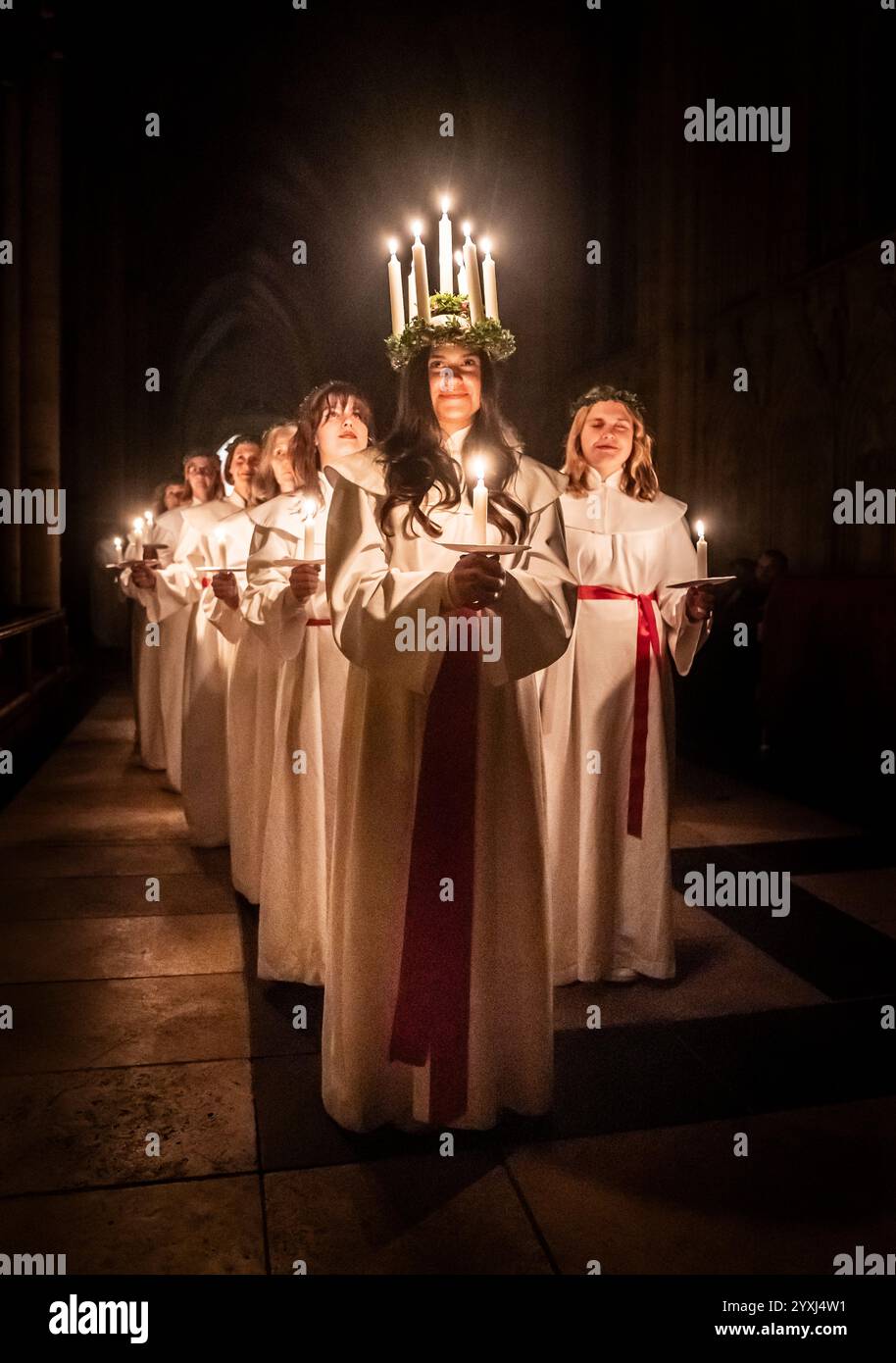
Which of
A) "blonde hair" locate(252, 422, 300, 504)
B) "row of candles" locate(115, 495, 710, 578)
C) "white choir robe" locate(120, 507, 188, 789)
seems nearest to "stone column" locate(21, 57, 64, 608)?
"row of candles" locate(115, 495, 710, 578)

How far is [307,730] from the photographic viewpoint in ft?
14.0

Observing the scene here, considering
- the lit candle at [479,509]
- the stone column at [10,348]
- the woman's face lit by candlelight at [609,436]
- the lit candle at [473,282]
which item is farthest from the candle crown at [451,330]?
the stone column at [10,348]

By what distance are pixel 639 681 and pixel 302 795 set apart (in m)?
1.34

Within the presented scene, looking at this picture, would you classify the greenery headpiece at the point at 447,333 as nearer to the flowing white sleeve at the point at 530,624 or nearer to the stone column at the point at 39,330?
the flowing white sleeve at the point at 530,624

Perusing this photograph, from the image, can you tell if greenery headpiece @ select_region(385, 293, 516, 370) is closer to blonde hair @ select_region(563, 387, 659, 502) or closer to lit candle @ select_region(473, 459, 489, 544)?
lit candle @ select_region(473, 459, 489, 544)

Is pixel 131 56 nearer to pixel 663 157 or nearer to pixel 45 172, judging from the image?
pixel 45 172

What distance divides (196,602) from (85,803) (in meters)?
1.65

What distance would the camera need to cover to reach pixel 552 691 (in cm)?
430

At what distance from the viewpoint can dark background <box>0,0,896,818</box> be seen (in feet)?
35.7

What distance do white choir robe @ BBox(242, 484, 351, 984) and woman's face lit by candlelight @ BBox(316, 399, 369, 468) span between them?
0.20 meters

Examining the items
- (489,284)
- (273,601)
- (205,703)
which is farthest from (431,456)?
(205,703)

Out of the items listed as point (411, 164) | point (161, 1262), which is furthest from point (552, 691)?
point (411, 164)

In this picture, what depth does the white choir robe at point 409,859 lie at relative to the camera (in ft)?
9.71

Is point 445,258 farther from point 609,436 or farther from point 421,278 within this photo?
point 609,436
